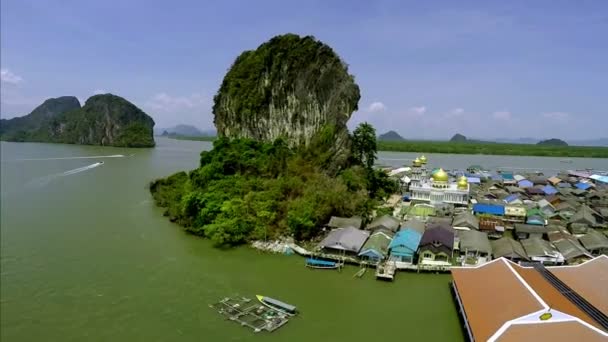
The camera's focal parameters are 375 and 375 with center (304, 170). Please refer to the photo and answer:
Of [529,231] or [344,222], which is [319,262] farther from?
[529,231]

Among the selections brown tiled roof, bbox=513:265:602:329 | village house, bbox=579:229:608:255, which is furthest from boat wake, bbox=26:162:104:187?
village house, bbox=579:229:608:255

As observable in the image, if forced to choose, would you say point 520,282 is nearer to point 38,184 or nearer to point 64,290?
point 64,290

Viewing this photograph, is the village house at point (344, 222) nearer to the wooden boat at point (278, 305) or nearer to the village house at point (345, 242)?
the village house at point (345, 242)

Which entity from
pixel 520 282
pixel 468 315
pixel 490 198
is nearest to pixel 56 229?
pixel 468 315

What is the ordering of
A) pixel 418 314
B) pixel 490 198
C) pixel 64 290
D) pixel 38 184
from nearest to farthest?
pixel 418 314 < pixel 64 290 < pixel 490 198 < pixel 38 184

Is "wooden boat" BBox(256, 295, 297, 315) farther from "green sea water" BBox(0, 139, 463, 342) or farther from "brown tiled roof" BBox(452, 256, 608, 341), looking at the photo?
"brown tiled roof" BBox(452, 256, 608, 341)

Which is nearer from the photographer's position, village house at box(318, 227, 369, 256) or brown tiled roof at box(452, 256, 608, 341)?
brown tiled roof at box(452, 256, 608, 341)

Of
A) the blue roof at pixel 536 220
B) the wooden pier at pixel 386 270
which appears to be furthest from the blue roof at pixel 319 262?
the blue roof at pixel 536 220
